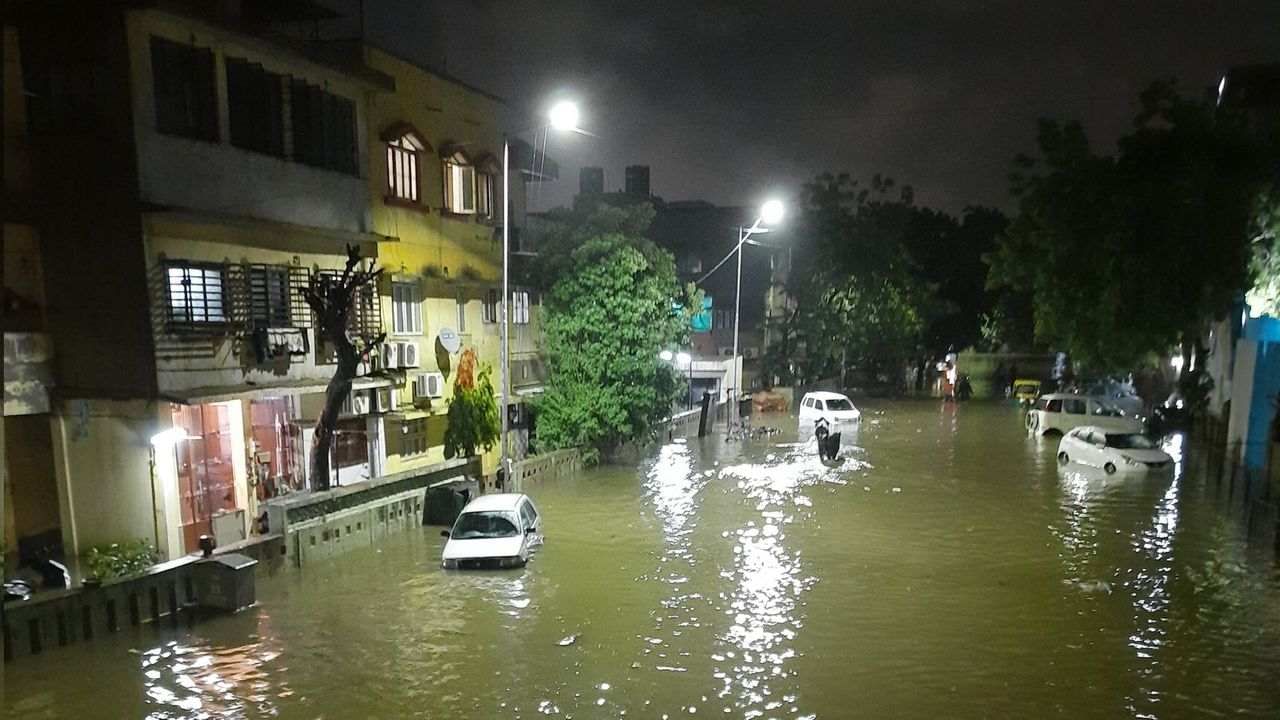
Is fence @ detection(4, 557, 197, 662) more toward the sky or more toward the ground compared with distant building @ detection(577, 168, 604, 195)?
more toward the ground

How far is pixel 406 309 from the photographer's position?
73.6 feet

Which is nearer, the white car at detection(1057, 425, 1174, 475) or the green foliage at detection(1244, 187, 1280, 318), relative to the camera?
the green foliage at detection(1244, 187, 1280, 318)

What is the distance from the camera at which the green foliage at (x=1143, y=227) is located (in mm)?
23438

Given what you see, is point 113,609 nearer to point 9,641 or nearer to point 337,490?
point 9,641

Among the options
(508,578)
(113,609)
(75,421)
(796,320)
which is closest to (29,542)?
(75,421)

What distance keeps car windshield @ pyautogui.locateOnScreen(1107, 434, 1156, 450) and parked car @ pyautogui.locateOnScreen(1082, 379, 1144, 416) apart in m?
10.2

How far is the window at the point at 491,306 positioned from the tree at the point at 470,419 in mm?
2645

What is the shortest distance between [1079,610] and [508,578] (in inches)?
365

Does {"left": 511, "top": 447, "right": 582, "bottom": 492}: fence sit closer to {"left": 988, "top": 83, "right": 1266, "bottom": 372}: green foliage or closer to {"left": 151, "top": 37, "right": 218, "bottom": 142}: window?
{"left": 151, "top": 37, "right": 218, "bottom": 142}: window

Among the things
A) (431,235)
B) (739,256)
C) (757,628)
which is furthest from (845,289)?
(757,628)

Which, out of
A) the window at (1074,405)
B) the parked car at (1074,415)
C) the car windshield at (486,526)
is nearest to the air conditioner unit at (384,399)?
the car windshield at (486,526)

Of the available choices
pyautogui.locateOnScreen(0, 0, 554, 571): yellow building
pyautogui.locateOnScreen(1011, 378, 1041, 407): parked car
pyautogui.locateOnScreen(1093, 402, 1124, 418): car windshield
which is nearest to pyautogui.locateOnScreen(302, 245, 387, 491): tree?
pyautogui.locateOnScreen(0, 0, 554, 571): yellow building

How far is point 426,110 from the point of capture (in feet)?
75.7

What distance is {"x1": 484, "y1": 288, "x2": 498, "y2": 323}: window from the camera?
84.9 feet
